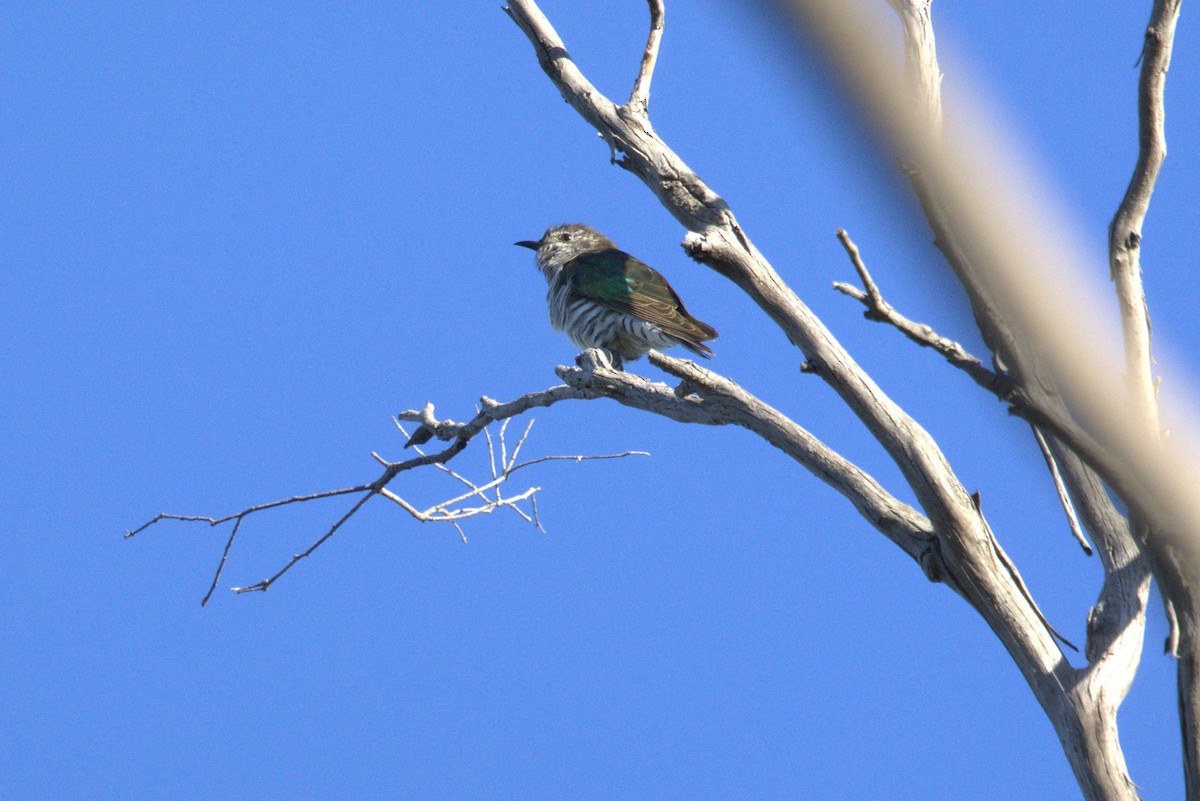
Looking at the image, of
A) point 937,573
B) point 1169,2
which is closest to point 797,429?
point 937,573

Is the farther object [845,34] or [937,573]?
[937,573]

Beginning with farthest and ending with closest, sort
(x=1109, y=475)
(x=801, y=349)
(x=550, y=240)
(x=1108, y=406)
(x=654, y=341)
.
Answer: (x=550, y=240), (x=654, y=341), (x=801, y=349), (x=1109, y=475), (x=1108, y=406)

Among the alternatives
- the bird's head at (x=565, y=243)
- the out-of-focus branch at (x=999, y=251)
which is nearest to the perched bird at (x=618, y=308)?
the bird's head at (x=565, y=243)

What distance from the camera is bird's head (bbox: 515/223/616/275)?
10484 millimetres

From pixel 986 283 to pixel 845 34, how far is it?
0.37m

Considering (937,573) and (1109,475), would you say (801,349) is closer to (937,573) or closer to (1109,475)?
(937,573)

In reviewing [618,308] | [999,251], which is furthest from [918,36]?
[618,308]

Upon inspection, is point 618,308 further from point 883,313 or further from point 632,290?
point 883,313

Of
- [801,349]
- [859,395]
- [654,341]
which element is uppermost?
[654,341]

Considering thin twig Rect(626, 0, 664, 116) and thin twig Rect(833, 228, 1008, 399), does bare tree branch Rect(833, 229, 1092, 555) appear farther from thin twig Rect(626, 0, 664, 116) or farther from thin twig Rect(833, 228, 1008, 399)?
thin twig Rect(626, 0, 664, 116)

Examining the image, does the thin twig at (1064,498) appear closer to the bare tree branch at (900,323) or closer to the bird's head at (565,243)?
the bare tree branch at (900,323)

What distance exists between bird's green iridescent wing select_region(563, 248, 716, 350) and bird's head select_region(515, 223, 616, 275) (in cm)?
82

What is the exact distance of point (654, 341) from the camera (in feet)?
28.0

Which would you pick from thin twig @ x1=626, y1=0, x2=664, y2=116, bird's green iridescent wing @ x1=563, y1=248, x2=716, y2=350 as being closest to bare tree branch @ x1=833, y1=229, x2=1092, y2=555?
thin twig @ x1=626, y1=0, x2=664, y2=116
